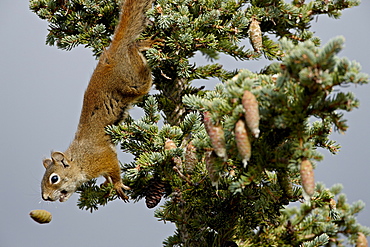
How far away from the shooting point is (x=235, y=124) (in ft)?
2.51

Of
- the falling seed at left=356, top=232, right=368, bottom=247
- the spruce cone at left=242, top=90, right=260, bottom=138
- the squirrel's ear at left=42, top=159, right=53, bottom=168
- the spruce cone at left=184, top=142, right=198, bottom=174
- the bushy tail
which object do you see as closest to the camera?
the spruce cone at left=242, top=90, right=260, bottom=138

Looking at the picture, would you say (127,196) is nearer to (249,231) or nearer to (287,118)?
(249,231)

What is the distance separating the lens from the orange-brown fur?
1.64 meters

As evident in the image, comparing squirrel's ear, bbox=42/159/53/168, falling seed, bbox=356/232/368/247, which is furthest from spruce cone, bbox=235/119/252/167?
squirrel's ear, bbox=42/159/53/168

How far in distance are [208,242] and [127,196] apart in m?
0.33

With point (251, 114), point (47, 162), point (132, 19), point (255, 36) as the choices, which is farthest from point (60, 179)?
point (251, 114)

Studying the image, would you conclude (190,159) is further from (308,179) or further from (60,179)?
(60,179)

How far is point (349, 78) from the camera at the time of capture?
71cm

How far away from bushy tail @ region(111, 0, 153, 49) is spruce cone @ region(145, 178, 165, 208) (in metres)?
0.59

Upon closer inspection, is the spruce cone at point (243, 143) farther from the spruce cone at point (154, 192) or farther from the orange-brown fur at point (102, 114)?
the orange-brown fur at point (102, 114)

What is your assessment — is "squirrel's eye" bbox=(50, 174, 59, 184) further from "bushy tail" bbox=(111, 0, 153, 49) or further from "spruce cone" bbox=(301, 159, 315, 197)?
"spruce cone" bbox=(301, 159, 315, 197)

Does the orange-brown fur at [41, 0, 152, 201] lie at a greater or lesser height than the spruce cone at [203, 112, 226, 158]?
greater

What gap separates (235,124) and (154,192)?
1.99 ft

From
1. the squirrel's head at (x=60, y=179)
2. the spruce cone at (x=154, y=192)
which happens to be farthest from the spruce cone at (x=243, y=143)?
the squirrel's head at (x=60, y=179)
